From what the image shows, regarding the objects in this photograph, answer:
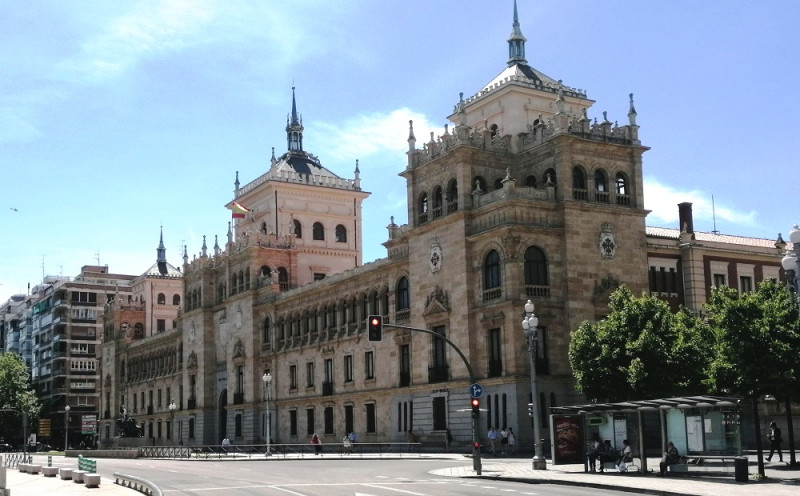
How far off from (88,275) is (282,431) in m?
84.1

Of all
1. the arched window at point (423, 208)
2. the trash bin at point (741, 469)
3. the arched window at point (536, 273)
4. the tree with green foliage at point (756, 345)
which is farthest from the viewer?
the arched window at point (423, 208)

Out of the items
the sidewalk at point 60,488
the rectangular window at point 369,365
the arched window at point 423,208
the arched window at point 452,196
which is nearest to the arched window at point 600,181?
the arched window at point 452,196

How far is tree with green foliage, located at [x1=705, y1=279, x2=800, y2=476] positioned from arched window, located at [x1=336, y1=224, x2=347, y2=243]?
5995 centimetres

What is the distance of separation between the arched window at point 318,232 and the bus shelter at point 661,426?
185 feet

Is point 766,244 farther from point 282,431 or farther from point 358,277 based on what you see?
point 282,431

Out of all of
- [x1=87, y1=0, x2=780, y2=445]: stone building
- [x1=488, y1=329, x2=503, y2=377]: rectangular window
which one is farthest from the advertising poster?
[x1=488, y1=329, x2=503, y2=377]: rectangular window

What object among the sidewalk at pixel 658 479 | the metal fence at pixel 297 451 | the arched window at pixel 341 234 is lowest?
the metal fence at pixel 297 451

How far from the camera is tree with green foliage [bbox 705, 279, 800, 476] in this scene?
122 ft

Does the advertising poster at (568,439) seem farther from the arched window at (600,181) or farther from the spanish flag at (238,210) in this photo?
the spanish flag at (238,210)

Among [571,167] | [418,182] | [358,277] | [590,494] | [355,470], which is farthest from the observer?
[358,277]

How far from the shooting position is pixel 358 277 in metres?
71.8

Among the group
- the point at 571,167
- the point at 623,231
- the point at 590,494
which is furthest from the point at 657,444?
the point at 590,494

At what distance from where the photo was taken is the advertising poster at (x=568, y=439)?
40.9 metres

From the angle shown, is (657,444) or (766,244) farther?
(766,244)
